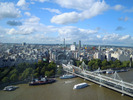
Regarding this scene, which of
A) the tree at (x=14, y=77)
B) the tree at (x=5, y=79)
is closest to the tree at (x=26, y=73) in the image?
the tree at (x=14, y=77)

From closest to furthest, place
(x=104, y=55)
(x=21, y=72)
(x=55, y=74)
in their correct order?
(x=21, y=72), (x=55, y=74), (x=104, y=55)

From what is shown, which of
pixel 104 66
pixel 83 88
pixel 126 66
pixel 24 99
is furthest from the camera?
pixel 126 66

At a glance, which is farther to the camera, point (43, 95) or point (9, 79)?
point (9, 79)

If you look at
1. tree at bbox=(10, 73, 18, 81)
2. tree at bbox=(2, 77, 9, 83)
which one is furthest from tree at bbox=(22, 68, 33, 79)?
tree at bbox=(2, 77, 9, 83)

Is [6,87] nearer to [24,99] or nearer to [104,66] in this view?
[24,99]

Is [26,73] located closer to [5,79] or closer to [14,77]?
[14,77]

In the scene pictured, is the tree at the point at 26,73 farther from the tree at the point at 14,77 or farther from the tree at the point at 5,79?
the tree at the point at 5,79

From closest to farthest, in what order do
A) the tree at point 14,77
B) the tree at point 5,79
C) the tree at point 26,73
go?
1. the tree at point 5,79
2. the tree at point 14,77
3. the tree at point 26,73

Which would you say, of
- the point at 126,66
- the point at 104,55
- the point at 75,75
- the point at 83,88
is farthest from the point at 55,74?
the point at 104,55

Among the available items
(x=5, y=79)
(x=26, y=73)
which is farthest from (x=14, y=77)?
(x=26, y=73)

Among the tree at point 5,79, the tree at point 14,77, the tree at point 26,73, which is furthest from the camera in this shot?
the tree at point 26,73

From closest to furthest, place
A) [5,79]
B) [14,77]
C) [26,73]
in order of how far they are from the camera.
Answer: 1. [5,79]
2. [14,77]
3. [26,73]
